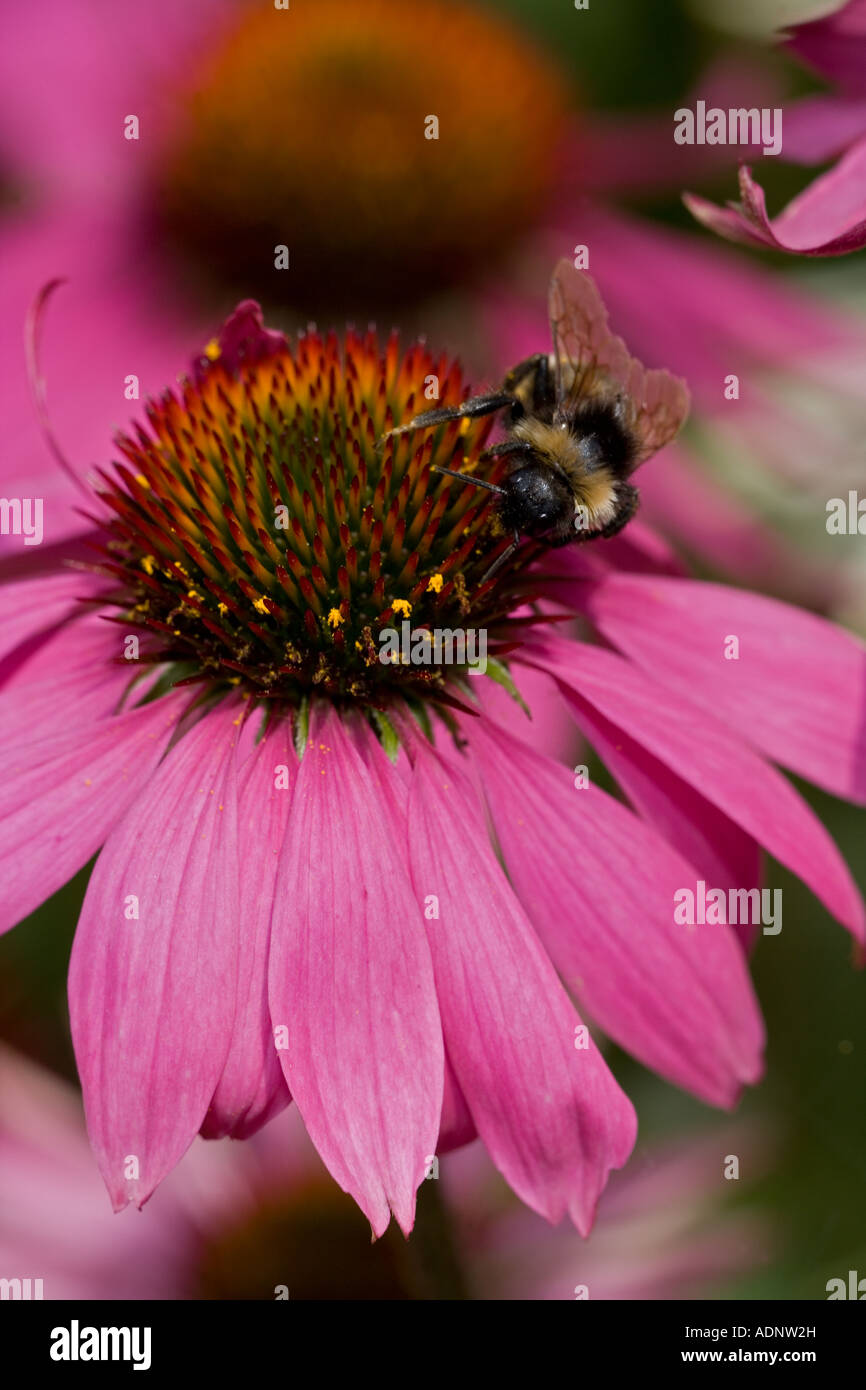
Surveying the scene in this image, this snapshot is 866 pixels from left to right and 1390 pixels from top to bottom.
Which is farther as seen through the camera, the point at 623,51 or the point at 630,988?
the point at 623,51

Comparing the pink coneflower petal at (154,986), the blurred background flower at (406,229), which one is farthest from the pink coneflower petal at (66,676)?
the blurred background flower at (406,229)

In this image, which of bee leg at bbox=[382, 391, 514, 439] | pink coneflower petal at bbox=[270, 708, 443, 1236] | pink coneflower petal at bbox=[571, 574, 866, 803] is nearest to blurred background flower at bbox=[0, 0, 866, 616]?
pink coneflower petal at bbox=[571, 574, 866, 803]

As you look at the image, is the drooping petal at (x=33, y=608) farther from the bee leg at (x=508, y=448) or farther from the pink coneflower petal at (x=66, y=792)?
the bee leg at (x=508, y=448)

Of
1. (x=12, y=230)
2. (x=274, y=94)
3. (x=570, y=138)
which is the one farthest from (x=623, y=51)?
(x=12, y=230)

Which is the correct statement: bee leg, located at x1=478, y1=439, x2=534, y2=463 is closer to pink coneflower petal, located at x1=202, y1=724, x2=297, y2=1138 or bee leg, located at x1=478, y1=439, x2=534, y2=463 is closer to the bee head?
the bee head

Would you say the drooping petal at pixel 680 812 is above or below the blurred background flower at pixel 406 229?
below

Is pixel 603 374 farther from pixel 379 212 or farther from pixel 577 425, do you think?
pixel 379 212

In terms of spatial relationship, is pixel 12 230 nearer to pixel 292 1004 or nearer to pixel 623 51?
pixel 623 51

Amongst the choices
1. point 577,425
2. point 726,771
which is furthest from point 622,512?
point 726,771
